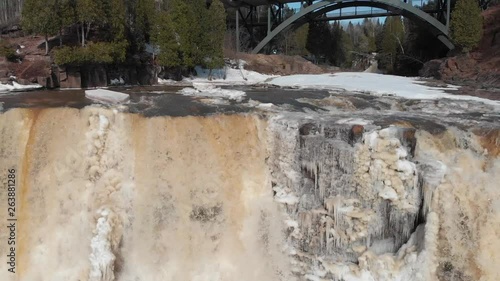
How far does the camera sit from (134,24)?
1909 cm

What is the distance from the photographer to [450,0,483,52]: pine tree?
2402 centimetres

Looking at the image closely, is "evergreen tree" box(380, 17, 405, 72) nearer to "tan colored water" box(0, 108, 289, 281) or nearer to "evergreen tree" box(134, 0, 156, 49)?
"evergreen tree" box(134, 0, 156, 49)

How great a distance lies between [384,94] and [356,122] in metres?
5.87

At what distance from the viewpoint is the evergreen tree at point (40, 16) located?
1458 centimetres

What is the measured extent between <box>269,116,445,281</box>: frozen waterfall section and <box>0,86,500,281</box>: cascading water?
20 millimetres

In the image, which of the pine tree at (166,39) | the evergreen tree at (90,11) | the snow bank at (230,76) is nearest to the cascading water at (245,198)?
the evergreen tree at (90,11)

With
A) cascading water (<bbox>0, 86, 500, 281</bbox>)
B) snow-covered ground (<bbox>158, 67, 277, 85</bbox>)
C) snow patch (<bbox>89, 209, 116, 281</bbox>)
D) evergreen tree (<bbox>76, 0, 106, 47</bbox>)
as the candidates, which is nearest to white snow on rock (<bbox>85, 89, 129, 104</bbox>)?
cascading water (<bbox>0, 86, 500, 281</bbox>)

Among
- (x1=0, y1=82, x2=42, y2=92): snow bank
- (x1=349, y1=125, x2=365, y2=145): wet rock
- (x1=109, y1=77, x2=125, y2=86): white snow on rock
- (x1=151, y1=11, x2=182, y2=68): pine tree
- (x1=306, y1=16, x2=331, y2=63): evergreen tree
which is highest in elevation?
(x1=306, y1=16, x2=331, y2=63): evergreen tree

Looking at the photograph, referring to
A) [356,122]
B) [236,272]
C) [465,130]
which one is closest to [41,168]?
[236,272]

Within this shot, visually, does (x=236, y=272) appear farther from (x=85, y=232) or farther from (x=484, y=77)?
(x=484, y=77)

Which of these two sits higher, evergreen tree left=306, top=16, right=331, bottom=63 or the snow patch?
evergreen tree left=306, top=16, right=331, bottom=63

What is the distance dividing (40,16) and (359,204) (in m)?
12.6

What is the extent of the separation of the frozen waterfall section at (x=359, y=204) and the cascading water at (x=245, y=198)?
0.02 metres

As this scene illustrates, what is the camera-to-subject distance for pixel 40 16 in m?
14.6
